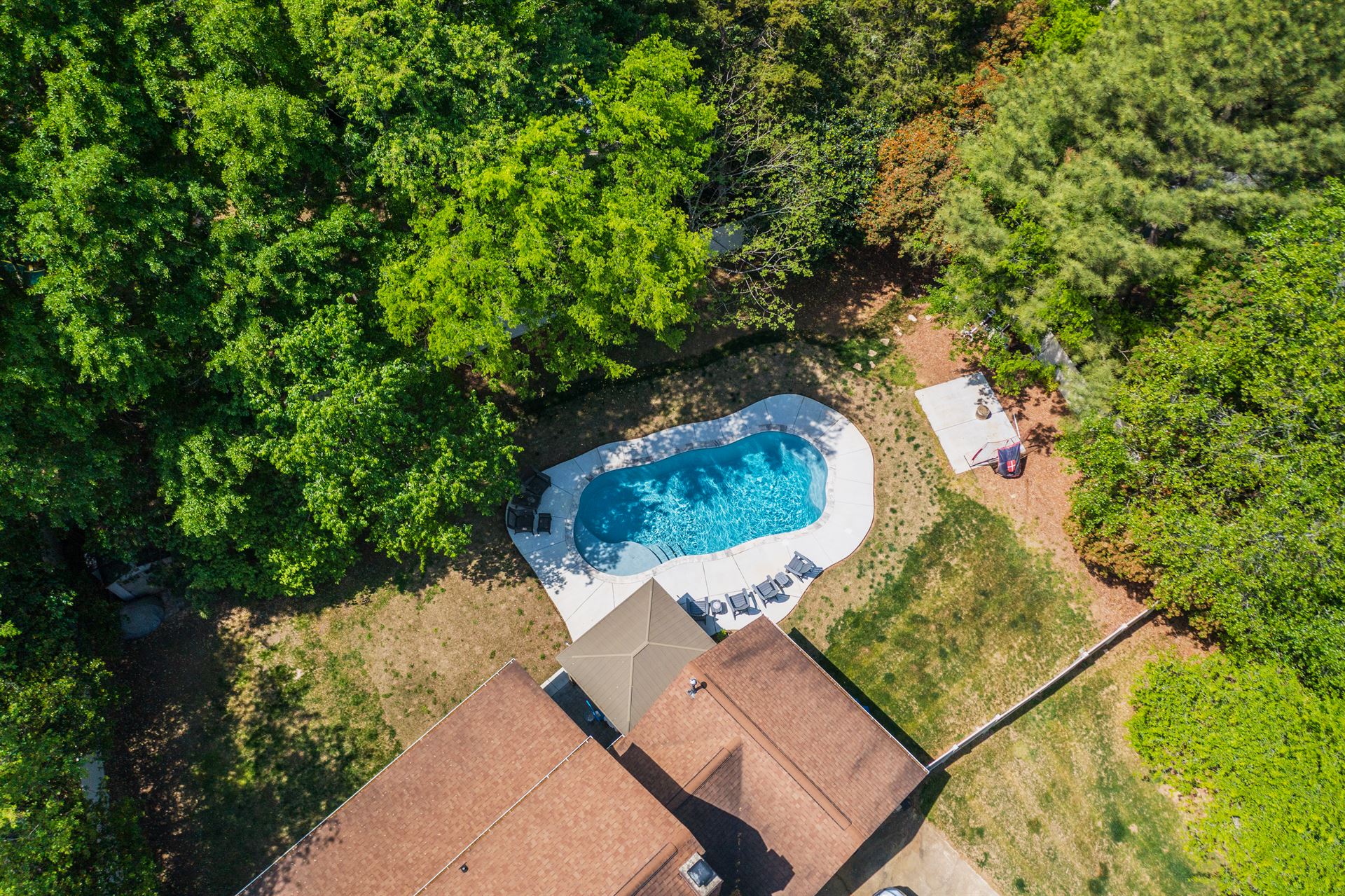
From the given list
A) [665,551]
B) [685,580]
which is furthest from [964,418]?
[665,551]

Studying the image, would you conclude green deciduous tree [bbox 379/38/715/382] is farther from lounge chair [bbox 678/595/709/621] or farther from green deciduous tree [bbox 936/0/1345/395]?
green deciduous tree [bbox 936/0/1345/395]

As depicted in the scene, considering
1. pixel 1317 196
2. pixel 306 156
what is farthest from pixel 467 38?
pixel 1317 196

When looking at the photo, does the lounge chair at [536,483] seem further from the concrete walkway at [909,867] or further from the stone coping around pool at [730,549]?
the concrete walkway at [909,867]

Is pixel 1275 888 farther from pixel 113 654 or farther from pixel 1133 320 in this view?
pixel 113 654

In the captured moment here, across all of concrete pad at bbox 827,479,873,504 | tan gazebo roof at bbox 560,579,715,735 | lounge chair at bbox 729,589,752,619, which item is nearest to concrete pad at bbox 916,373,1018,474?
concrete pad at bbox 827,479,873,504

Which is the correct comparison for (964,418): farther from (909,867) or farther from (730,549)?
(909,867)
